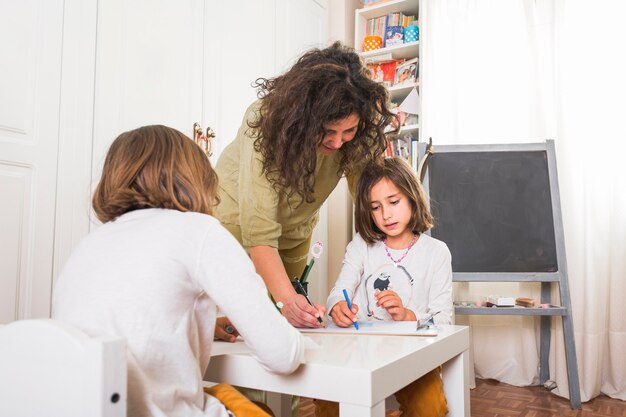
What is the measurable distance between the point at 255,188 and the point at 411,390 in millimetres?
621

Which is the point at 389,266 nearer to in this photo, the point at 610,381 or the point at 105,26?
the point at 105,26

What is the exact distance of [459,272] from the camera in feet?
8.63

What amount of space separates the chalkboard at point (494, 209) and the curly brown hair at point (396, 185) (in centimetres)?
101

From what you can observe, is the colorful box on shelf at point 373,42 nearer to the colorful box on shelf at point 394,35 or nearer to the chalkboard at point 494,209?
the colorful box on shelf at point 394,35

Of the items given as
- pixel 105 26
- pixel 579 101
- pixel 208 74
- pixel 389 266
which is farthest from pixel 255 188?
pixel 579 101

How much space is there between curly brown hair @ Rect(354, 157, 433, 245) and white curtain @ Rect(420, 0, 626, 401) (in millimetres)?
1391

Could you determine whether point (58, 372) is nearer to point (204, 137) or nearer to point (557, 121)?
point (204, 137)

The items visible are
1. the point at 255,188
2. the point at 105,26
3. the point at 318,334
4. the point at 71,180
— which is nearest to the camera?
the point at 318,334

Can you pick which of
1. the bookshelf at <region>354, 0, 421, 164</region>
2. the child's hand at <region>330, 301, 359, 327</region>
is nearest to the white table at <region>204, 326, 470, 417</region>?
the child's hand at <region>330, 301, 359, 327</region>

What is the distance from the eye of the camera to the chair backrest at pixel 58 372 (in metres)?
0.56

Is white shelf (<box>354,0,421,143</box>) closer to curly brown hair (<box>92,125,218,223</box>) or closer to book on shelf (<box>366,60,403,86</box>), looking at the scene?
book on shelf (<box>366,60,403,86</box>)

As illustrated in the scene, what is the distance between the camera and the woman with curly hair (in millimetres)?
1318

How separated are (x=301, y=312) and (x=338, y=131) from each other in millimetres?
481

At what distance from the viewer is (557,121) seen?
9.43ft
